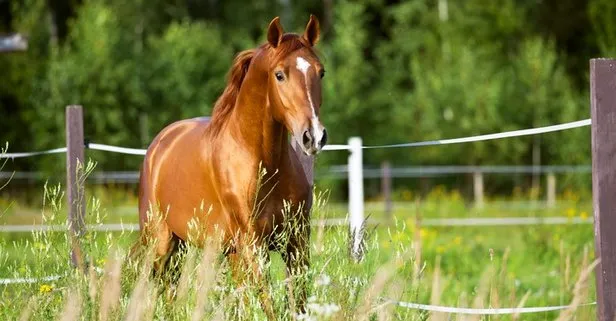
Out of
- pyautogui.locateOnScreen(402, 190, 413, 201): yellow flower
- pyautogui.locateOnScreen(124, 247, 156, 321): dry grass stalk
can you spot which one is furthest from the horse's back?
pyautogui.locateOnScreen(402, 190, 413, 201): yellow flower

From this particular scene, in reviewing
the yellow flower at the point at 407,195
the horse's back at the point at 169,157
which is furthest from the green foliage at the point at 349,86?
the horse's back at the point at 169,157

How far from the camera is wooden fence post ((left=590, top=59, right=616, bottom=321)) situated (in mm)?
4938

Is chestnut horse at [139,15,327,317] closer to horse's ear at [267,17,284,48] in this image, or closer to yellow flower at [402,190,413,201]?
horse's ear at [267,17,284,48]

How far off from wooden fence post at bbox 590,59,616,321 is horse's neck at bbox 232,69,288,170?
4.99 feet

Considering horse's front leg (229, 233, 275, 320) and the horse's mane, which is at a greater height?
the horse's mane

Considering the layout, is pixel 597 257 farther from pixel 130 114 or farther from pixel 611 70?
pixel 130 114

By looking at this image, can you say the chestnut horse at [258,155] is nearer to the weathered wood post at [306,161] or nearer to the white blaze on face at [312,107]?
the white blaze on face at [312,107]

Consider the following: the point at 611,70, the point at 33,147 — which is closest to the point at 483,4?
the point at 33,147

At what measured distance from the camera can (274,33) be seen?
5.58 meters

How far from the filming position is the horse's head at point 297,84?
516 cm

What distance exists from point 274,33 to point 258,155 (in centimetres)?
60

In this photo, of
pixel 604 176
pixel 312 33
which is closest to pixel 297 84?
pixel 312 33

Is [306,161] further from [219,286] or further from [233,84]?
[219,286]

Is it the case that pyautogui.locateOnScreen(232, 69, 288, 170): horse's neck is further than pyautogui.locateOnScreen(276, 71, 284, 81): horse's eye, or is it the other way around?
pyautogui.locateOnScreen(232, 69, 288, 170): horse's neck
